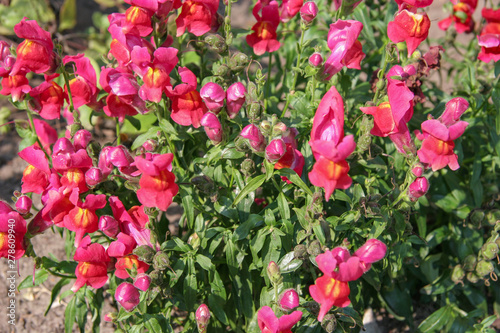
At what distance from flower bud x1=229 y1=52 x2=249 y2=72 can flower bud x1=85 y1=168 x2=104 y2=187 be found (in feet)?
2.22

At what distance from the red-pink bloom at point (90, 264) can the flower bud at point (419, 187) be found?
1.26m

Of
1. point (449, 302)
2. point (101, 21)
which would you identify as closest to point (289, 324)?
point (449, 302)


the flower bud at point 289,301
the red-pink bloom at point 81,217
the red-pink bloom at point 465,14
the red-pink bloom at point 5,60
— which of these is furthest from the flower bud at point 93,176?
the red-pink bloom at point 465,14

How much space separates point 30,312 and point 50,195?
130 cm

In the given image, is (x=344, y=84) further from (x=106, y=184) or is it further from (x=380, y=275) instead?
(x=106, y=184)

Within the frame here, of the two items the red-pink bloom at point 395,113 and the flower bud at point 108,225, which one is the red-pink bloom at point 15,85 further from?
the red-pink bloom at point 395,113

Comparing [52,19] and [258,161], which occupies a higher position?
[258,161]

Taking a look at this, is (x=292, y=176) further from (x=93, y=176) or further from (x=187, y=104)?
(x=93, y=176)

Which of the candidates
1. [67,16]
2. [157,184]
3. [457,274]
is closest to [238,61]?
[157,184]

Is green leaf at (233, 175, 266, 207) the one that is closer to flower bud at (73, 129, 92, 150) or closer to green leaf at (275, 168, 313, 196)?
green leaf at (275, 168, 313, 196)

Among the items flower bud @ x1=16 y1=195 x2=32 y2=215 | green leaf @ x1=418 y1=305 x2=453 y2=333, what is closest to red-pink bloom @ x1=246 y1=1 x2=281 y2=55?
flower bud @ x1=16 y1=195 x2=32 y2=215

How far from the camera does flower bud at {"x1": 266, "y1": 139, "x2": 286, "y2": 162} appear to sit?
176 cm

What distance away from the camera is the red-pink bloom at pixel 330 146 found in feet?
5.32

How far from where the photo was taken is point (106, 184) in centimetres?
222
